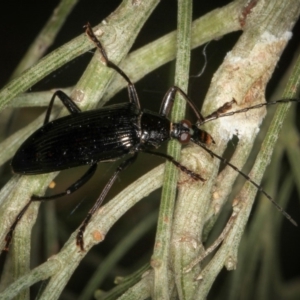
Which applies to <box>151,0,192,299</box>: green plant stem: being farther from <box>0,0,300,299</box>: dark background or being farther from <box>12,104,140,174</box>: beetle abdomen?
<box>0,0,300,299</box>: dark background

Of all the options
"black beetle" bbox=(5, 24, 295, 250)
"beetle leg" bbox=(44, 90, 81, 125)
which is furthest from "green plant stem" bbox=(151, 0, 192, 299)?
"beetle leg" bbox=(44, 90, 81, 125)

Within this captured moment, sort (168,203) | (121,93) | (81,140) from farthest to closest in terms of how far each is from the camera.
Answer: (121,93)
(81,140)
(168,203)

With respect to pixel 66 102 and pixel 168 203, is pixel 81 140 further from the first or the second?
pixel 168 203

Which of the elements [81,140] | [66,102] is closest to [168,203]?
[66,102]

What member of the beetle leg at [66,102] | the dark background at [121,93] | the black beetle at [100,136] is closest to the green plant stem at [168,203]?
the black beetle at [100,136]

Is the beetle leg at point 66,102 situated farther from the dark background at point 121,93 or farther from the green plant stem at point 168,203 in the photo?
the dark background at point 121,93
